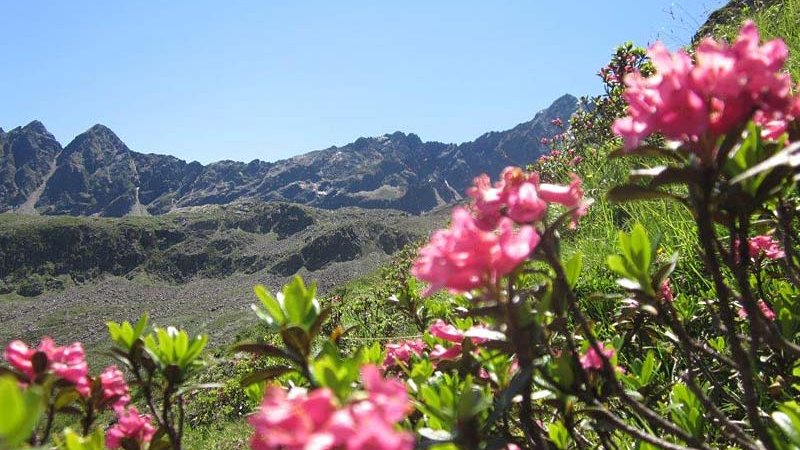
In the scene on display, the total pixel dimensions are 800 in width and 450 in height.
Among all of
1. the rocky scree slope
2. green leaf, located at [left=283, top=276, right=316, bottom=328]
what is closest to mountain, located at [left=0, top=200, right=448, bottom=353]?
the rocky scree slope

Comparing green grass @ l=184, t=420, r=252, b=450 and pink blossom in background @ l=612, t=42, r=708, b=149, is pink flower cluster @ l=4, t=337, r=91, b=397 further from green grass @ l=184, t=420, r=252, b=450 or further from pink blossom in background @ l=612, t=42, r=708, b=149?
green grass @ l=184, t=420, r=252, b=450

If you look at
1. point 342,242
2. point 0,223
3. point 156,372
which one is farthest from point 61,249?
point 156,372

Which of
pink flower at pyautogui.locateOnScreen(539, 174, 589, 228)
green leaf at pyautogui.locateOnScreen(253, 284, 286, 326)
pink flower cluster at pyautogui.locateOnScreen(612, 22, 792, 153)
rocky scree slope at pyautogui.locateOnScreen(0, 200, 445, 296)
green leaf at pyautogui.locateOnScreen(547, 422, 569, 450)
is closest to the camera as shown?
pink flower cluster at pyautogui.locateOnScreen(612, 22, 792, 153)

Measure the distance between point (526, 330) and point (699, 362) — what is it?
0.65 metres

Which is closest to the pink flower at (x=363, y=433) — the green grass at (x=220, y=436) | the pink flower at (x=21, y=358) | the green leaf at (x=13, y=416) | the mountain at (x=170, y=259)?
the green leaf at (x=13, y=416)

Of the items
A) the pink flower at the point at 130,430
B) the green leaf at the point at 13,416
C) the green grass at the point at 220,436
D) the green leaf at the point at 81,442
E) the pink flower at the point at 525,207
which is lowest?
the green grass at the point at 220,436

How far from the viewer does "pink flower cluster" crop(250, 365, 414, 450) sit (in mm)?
637

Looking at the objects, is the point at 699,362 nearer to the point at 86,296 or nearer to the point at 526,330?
the point at 526,330

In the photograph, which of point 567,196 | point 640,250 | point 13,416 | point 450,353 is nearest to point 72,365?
point 450,353

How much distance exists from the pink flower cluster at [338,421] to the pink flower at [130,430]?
4.40ft

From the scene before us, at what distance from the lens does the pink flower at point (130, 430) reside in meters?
1.80

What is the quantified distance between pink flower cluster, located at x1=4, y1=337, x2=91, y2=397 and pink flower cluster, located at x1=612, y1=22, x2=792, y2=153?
167 cm

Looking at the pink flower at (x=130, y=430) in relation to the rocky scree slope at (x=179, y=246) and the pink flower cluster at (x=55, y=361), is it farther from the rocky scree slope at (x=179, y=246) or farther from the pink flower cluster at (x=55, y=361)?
the rocky scree slope at (x=179, y=246)

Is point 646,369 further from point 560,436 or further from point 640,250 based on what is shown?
point 640,250
